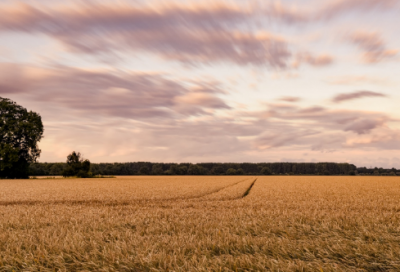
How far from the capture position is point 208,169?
132 m

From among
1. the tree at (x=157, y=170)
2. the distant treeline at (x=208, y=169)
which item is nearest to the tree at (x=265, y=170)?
the distant treeline at (x=208, y=169)

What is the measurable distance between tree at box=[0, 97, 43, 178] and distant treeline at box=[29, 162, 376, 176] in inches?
1303

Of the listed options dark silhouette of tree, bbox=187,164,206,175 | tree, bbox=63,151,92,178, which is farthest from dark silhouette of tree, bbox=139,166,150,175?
tree, bbox=63,151,92,178

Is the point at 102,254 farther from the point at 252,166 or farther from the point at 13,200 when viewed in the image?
the point at 252,166

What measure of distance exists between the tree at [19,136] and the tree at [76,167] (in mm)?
11938

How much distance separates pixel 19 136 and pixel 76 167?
16900mm

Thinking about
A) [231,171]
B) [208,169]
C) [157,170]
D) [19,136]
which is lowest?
[157,170]

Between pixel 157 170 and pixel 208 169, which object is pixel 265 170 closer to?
pixel 208 169

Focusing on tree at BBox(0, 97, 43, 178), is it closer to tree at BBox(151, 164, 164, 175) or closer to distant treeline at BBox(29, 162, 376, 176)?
distant treeline at BBox(29, 162, 376, 176)

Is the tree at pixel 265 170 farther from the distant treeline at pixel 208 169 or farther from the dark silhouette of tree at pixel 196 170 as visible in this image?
the dark silhouette of tree at pixel 196 170

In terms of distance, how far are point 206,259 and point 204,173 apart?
400 ft

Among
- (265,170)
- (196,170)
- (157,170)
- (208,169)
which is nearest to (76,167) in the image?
(157,170)

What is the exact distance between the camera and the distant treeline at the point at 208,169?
99375 mm

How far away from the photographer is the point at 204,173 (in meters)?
126
